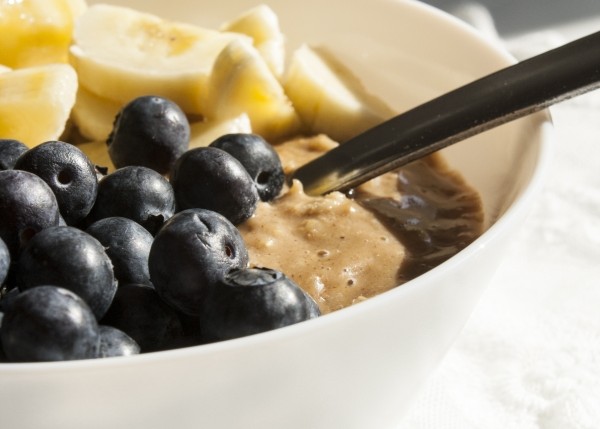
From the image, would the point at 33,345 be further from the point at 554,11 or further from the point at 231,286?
the point at 554,11

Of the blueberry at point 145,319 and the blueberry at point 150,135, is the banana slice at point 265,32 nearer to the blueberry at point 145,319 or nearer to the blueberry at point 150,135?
the blueberry at point 150,135

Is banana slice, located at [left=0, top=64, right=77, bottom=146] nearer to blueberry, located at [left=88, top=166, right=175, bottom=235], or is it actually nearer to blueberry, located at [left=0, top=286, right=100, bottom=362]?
blueberry, located at [left=88, top=166, right=175, bottom=235]

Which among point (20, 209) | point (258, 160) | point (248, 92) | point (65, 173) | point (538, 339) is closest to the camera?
point (20, 209)

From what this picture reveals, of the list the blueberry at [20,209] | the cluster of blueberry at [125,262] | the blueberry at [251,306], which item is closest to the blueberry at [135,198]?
the cluster of blueberry at [125,262]

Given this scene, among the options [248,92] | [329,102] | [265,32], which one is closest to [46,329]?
[248,92]

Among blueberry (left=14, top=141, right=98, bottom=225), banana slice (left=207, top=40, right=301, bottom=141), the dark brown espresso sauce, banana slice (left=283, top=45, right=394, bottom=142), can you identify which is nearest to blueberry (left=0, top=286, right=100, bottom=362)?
blueberry (left=14, top=141, right=98, bottom=225)

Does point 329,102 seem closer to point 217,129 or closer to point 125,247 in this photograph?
point 217,129
